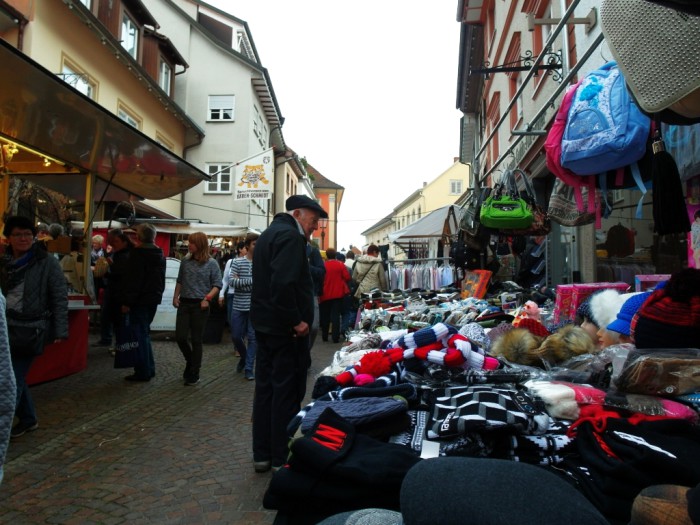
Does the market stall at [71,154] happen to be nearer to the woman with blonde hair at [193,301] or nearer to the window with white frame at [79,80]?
the woman with blonde hair at [193,301]

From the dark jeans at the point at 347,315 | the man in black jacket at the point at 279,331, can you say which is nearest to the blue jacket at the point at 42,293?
the man in black jacket at the point at 279,331

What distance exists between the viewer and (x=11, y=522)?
2785mm

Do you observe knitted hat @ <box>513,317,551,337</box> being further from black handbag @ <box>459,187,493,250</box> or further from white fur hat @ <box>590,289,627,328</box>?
black handbag @ <box>459,187,493,250</box>

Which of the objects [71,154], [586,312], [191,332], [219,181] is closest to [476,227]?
[586,312]

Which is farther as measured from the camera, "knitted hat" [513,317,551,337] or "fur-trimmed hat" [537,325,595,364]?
"knitted hat" [513,317,551,337]

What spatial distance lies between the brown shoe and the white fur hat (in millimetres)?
1928

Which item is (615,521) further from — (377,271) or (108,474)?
(377,271)

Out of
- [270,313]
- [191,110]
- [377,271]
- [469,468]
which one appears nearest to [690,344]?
[469,468]

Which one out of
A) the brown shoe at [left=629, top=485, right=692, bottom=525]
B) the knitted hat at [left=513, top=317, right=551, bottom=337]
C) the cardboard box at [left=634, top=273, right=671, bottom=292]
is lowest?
the brown shoe at [left=629, top=485, right=692, bottom=525]

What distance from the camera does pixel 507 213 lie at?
503 cm

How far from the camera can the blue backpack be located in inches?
99.0

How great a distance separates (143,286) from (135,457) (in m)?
2.67

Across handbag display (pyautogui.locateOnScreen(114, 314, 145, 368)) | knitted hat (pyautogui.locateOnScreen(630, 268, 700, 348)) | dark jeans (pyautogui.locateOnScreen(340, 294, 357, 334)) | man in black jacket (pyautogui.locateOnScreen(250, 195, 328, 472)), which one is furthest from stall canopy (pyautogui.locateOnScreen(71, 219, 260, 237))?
knitted hat (pyautogui.locateOnScreen(630, 268, 700, 348))

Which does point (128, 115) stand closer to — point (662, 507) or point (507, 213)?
point (507, 213)
